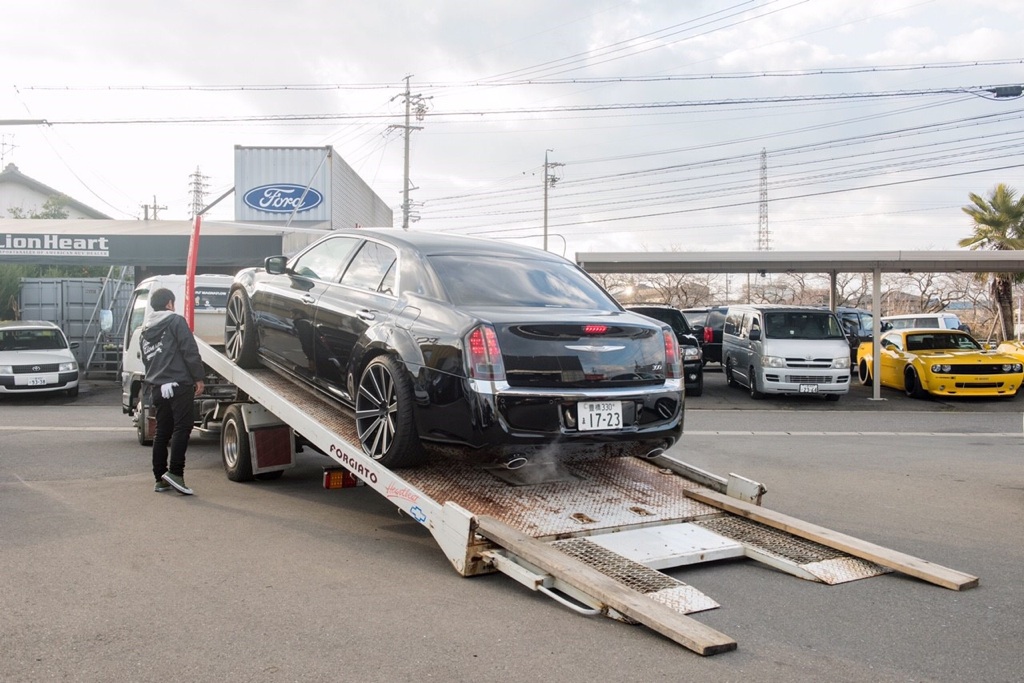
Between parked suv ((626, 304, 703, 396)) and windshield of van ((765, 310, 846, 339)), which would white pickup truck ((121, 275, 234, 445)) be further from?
windshield of van ((765, 310, 846, 339))

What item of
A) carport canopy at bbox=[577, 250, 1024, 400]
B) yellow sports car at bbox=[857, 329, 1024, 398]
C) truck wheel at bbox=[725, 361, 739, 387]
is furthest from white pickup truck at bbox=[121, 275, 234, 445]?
yellow sports car at bbox=[857, 329, 1024, 398]

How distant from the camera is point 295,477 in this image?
8.19m

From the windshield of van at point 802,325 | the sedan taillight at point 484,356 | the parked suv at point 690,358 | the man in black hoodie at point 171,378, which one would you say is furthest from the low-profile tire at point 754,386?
the sedan taillight at point 484,356

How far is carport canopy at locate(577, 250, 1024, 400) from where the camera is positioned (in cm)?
1747

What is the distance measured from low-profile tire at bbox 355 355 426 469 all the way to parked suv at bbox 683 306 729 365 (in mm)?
13559

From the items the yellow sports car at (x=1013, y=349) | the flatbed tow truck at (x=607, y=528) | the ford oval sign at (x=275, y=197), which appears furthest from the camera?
the ford oval sign at (x=275, y=197)

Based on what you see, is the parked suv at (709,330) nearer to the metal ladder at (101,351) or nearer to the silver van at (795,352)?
the silver van at (795,352)

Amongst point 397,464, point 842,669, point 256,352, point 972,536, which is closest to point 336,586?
point 397,464

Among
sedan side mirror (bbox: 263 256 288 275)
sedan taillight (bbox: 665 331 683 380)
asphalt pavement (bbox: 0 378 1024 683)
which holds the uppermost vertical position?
sedan side mirror (bbox: 263 256 288 275)

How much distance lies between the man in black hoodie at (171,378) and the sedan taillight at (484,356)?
129 inches

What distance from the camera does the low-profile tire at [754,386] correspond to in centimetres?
1672

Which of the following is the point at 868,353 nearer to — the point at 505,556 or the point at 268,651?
the point at 505,556

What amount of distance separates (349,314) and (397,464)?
1219 mm

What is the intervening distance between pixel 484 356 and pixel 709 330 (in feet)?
54.9
